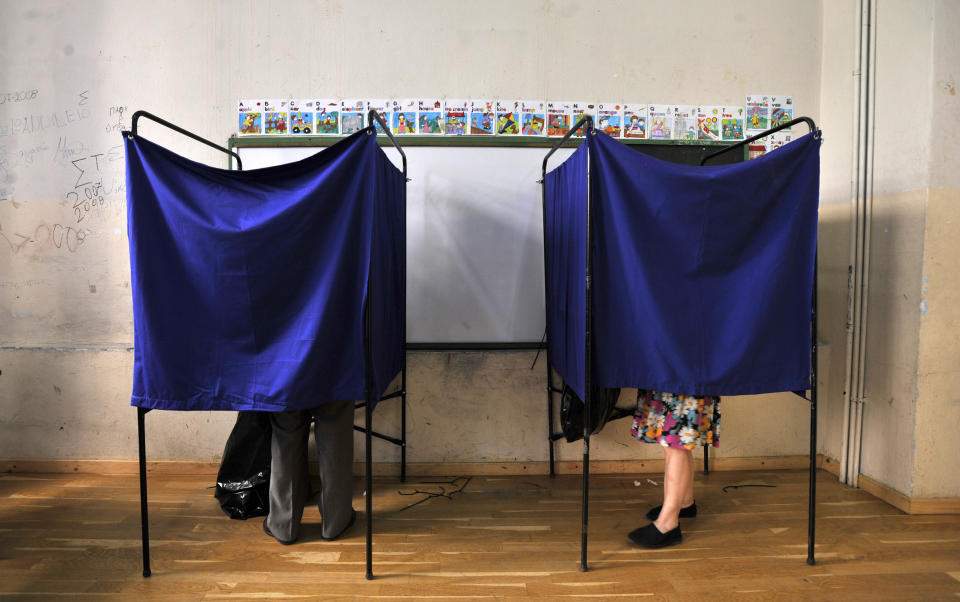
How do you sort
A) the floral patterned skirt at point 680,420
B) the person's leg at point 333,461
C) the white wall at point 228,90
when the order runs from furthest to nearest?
1. the white wall at point 228,90
2. the person's leg at point 333,461
3. the floral patterned skirt at point 680,420

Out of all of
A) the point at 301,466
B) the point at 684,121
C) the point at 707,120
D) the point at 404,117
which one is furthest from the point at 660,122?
the point at 301,466

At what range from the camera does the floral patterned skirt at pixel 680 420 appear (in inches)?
76.6

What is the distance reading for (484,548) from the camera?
201cm

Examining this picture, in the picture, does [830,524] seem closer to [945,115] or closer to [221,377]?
[945,115]

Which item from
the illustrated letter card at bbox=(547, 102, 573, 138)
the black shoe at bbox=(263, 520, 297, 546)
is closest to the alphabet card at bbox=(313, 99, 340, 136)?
the illustrated letter card at bbox=(547, 102, 573, 138)

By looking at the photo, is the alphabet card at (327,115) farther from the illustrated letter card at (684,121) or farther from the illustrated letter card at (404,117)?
the illustrated letter card at (684,121)

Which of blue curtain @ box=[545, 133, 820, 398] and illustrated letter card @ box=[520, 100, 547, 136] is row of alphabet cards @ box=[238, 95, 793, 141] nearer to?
illustrated letter card @ box=[520, 100, 547, 136]

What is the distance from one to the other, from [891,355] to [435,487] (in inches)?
92.2

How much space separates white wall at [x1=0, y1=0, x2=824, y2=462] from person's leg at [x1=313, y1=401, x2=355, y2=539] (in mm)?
631

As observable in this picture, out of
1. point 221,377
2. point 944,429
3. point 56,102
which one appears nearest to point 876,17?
point 944,429

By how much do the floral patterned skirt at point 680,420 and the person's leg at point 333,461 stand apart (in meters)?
1.24

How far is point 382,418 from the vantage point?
8.91ft

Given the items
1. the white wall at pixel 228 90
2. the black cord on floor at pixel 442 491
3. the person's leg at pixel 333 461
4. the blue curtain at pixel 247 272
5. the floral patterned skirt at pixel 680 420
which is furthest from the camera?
the white wall at pixel 228 90

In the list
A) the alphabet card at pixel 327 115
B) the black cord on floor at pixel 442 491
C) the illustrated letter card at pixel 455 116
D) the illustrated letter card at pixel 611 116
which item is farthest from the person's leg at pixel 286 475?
the illustrated letter card at pixel 611 116
